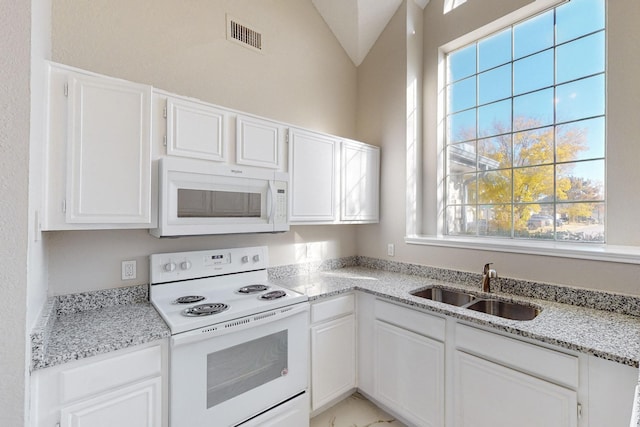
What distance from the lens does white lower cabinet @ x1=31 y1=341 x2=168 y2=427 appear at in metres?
1.16

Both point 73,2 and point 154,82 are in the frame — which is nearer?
point 73,2

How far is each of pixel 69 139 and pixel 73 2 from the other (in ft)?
2.93

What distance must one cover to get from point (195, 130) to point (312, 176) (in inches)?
37.2

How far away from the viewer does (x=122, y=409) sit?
1306mm

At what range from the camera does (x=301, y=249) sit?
2.73m

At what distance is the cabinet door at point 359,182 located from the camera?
2.66 m

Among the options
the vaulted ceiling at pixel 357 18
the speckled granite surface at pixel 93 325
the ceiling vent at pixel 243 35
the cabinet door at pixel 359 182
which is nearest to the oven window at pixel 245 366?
the speckled granite surface at pixel 93 325

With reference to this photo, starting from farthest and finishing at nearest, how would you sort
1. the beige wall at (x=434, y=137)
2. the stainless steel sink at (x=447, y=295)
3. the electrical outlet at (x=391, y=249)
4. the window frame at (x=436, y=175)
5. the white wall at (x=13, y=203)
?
the electrical outlet at (x=391, y=249) < the window frame at (x=436, y=175) < the stainless steel sink at (x=447, y=295) < the beige wall at (x=434, y=137) < the white wall at (x=13, y=203)

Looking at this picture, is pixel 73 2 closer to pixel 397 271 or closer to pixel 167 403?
pixel 167 403

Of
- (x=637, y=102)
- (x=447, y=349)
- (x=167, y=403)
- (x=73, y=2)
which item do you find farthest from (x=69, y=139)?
(x=637, y=102)

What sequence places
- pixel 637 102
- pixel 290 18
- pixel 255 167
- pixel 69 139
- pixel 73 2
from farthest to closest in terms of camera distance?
1. pixel 290 18
2. pixel 255 167
3. pixel 637 102
4. pixel 73 2
5. pixel 69 139

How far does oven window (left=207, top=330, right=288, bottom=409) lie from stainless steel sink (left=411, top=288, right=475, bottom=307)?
1065mm

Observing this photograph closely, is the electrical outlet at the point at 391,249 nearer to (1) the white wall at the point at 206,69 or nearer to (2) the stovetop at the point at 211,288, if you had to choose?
(1) the white wall at the point at 206,69

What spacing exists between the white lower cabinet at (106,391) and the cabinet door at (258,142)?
3.95ft
